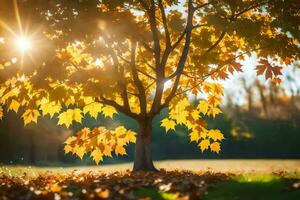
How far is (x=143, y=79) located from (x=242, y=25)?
477cm

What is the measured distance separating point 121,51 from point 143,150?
3170mm

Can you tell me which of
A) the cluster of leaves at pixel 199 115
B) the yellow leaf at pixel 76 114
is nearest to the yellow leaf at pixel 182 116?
the cluster of leaves at pixel 199 115

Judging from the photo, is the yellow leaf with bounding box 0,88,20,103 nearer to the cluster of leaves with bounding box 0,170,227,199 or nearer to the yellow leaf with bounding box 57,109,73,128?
the yellow leaf with bounding box 57,109,73,128

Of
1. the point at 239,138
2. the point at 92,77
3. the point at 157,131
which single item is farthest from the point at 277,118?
the point at 92,77

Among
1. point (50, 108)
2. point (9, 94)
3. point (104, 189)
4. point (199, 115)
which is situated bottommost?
point (104, 189)

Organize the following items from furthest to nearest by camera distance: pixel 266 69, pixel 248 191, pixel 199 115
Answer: pixel 199 115
pixel 266 69
pixel 248 191

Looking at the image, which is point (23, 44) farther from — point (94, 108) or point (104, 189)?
point (94, 108)

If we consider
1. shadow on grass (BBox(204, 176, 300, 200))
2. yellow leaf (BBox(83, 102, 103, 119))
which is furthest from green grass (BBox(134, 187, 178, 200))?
→ yellow leaf (BBox(83, 102, 103, 119))

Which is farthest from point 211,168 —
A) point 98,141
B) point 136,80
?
point 136,80

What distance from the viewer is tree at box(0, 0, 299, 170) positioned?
9.05 m

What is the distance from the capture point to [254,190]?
6906 millimetres

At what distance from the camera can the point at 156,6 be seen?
13133 millimetres

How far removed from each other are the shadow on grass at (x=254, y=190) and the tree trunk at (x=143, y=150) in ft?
16.9

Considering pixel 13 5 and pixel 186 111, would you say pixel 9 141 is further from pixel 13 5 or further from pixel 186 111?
pixel 13 5
